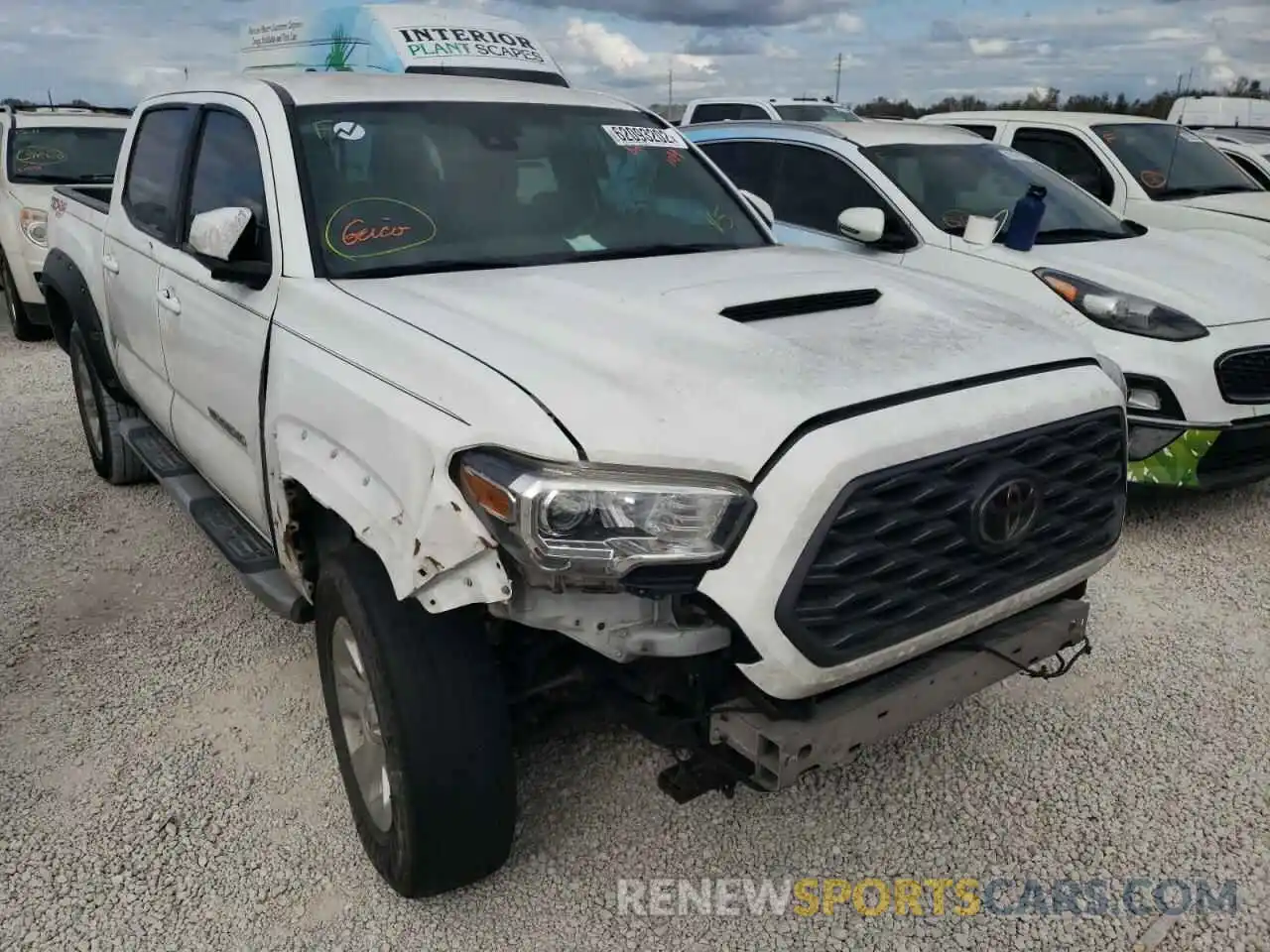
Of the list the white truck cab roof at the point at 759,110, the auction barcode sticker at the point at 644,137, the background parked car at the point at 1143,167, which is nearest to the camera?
the auction barcode sticker at the point at 644,137

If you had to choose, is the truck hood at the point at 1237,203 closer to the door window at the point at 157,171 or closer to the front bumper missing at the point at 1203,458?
the front bumper missing at the point at 1203,458

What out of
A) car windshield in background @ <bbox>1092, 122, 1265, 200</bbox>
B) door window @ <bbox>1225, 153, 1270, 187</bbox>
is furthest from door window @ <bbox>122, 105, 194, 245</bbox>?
door window @ <bbox>1225, 153, 1270, 187</bbox>

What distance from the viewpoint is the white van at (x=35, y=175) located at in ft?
28.8

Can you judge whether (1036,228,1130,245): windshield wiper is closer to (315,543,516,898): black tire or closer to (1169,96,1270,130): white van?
(315,543,516,898): black tire

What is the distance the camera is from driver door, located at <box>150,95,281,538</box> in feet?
10.1

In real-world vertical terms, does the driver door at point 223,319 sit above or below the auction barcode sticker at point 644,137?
below

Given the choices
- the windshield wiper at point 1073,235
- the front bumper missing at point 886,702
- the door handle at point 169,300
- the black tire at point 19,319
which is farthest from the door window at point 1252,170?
the black tire at point 19,319

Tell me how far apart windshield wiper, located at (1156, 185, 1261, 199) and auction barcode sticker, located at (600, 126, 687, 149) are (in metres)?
5.26

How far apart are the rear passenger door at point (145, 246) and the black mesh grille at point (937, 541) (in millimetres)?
2937

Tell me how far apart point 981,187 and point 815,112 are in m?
10.7

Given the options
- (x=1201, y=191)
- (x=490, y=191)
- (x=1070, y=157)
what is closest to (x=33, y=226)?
(x=490, y=191)

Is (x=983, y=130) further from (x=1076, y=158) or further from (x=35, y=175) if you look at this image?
(x=35, y=175)

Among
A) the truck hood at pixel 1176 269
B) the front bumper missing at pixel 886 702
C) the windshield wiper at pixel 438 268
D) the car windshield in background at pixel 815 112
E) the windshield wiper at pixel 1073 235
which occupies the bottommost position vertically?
the front bumper missing at pixel 886 702

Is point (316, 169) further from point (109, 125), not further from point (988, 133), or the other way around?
point (109, 125)
